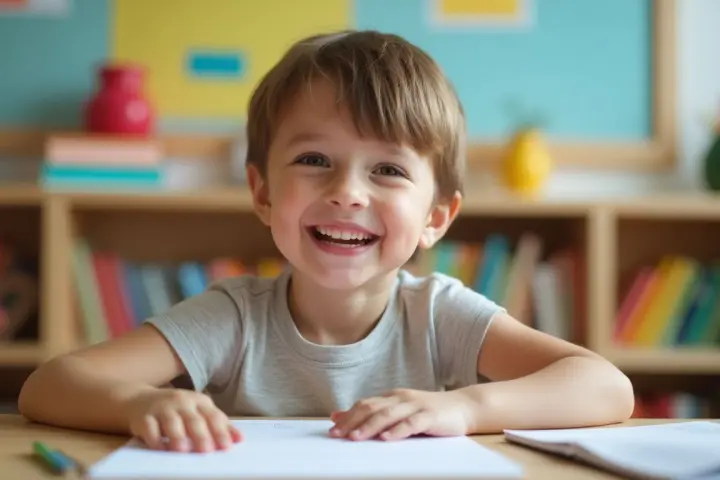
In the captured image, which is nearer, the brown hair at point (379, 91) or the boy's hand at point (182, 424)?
the boy's hand at point (182, 424)

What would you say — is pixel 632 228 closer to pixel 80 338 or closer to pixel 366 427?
pixel 80 338

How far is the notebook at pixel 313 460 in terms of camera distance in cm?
66

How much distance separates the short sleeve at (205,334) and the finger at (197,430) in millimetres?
362

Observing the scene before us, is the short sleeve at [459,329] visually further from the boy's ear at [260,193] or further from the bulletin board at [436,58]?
the bulletin board at [436,58]

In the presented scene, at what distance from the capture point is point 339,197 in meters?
1.10

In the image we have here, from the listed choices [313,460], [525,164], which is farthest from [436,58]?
[313,460]

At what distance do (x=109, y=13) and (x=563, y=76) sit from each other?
1.32 m

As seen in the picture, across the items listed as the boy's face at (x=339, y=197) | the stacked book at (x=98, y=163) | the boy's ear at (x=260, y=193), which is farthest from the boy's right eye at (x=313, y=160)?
the stacked book at (x=98, y=163)

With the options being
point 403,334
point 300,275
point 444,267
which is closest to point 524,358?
point 403,334

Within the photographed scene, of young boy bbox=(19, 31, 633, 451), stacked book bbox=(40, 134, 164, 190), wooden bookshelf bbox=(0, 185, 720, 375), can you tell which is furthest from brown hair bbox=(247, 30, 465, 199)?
stacked book bbox=(40, 134, 164, 190)

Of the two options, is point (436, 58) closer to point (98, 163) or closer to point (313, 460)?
point (98, 163)

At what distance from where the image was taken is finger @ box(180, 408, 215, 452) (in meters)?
0.75

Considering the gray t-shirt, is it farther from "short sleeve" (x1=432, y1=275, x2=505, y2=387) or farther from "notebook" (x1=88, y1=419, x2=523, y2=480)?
"notebook" (x1=88, y1=419, x2=523, y2=480)

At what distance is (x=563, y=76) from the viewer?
2773 mm
